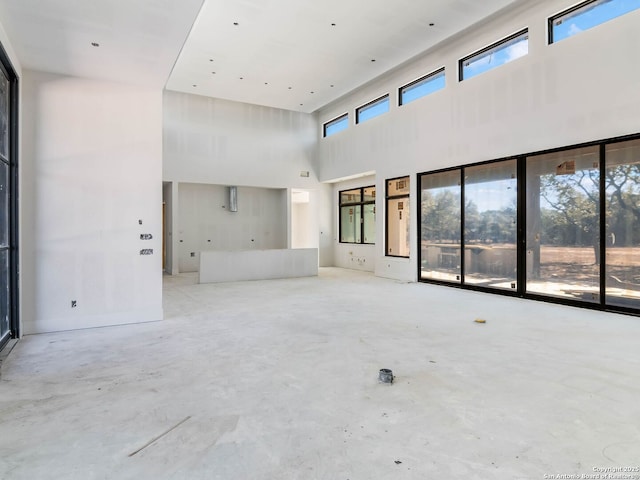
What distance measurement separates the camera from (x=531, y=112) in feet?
21.5

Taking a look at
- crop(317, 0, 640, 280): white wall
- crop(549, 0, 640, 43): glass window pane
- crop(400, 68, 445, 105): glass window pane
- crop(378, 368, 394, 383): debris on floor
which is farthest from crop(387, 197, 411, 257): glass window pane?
crop(378, 368, 394, 383): debris on floor

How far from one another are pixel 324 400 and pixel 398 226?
25.0 ft

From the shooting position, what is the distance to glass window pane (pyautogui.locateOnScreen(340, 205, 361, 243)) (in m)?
12.2

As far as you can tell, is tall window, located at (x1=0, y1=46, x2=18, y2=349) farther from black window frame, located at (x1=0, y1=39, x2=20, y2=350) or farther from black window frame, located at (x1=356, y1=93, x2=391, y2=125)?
black window frame, located at (x1=356, y1=93, x2=391, y2=125)

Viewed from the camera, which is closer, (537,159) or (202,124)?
(537,159)

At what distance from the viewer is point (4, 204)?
4.13 m

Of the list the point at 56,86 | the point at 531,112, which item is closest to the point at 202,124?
the point at 56,86

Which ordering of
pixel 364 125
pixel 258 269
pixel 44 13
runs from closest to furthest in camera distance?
pixel 44 13 → pixel 258 269 → pixel 364 125

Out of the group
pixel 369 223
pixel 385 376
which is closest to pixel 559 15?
pixel 385 376

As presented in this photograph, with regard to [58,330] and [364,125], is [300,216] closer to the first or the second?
[364,125]

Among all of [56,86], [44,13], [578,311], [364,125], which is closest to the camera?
[44,13]

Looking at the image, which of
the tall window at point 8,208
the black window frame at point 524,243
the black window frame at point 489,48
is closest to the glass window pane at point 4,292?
the tall window at point 8,208

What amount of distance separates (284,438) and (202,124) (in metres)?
10.8

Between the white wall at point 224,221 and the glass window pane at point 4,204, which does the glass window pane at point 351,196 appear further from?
the glass window pane at point 4,204
